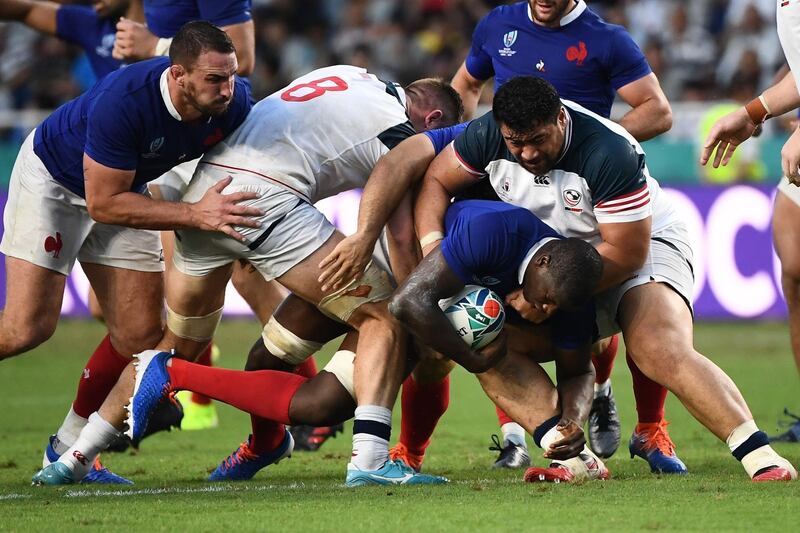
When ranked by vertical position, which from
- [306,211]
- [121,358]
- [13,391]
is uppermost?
[306,211]

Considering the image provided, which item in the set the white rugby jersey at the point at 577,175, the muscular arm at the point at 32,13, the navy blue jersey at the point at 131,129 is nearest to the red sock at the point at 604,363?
the white rugby jersey at the point at 577,175

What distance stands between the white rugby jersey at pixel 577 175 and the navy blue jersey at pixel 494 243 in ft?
0.56

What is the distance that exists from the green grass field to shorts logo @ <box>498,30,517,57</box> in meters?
2.17

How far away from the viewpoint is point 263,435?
19.4ft

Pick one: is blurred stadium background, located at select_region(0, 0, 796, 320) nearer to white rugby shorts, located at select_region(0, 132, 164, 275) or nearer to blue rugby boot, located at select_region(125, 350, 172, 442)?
white rugby shorts, located at select_region(0, 132, 164, 275)

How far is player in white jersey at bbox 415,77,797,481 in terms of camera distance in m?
5.20

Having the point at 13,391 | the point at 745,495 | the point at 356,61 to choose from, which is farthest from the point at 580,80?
the point at 356,61

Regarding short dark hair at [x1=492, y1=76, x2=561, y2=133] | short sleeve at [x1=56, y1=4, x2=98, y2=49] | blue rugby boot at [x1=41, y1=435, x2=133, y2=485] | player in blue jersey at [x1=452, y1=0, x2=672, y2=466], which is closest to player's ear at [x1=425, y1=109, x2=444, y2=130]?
player in blue jersey at [x1=452, y1=0, x2=672, y2=466]

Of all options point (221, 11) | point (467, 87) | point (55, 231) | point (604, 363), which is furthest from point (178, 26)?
point (604, 363)

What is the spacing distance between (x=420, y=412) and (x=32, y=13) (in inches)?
159

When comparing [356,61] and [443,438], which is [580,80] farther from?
[356,61]

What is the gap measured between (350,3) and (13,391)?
33.2 ft

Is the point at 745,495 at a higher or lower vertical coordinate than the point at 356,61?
higher

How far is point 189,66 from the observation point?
18.0 feet
